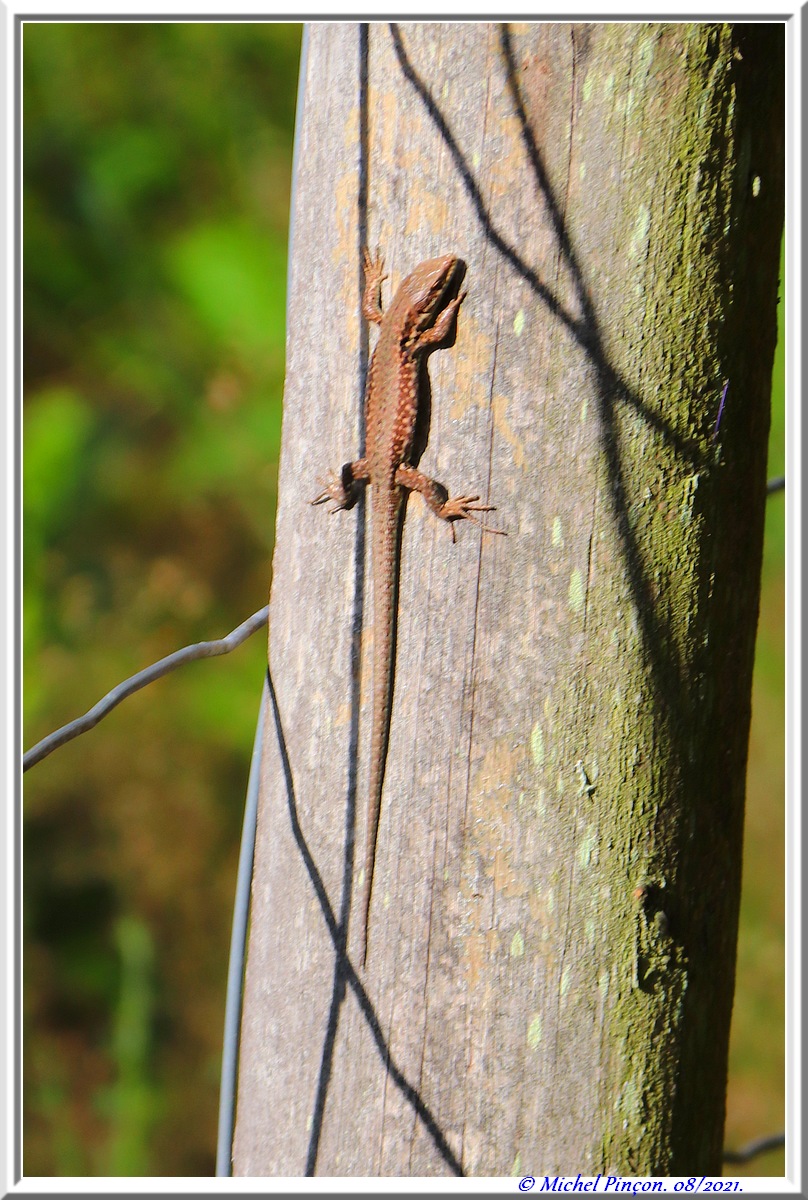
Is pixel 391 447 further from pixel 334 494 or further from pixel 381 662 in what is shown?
pixel 381 662

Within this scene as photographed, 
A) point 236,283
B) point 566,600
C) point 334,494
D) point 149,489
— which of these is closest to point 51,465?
point 149,489

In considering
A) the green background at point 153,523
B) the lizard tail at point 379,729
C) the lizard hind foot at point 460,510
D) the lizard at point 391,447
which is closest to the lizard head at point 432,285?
the lizard at point 391,447

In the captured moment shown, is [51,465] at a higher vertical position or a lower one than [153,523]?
higher

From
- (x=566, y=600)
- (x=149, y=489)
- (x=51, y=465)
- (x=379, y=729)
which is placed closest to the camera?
(x=566, y=600)

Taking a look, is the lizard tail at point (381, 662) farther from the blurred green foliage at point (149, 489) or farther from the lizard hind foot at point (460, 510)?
the blurred green foliage at point (149, 489)

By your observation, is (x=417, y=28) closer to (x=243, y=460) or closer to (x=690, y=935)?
(x=690, y=935)

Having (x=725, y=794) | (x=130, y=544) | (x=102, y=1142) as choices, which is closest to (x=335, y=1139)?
(x=725, y=794)

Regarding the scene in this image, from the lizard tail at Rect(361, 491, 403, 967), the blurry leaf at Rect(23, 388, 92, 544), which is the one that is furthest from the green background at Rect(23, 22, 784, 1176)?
the lizard tail at Rect(361, 491, 403, 967)
